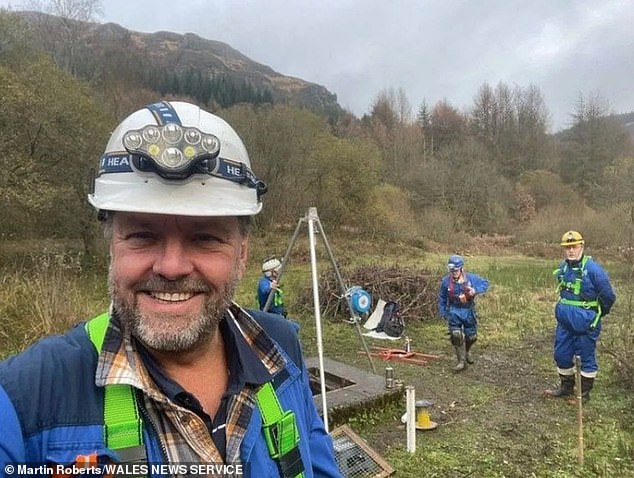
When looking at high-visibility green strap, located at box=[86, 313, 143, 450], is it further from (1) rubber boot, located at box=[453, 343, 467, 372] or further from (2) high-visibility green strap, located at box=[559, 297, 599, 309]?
(1) rubber boot, located at box=[453, 343, 467, 372]

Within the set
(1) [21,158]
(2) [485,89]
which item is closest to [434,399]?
(1) [21,158]

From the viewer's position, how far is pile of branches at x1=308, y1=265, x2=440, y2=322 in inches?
451

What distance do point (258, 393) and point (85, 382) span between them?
447 mm

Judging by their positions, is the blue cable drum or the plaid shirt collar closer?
the plaid shirt collar

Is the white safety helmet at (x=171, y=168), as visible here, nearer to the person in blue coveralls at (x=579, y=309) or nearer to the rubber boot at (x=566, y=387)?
the person in blue coveralls at (x=579, y=309)

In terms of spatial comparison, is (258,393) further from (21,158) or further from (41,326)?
(21,158)

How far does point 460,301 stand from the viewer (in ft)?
25.5

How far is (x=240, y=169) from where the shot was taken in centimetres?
151

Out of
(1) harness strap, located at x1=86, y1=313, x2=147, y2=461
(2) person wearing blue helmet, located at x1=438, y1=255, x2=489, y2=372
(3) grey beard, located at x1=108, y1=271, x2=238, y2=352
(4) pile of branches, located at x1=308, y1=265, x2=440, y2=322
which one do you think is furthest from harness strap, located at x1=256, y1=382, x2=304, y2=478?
(4) pile of branches, located at x1=308, y1=265, x2=440, y2=322

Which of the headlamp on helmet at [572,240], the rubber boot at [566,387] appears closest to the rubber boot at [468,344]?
the rubber boot at [566,387]

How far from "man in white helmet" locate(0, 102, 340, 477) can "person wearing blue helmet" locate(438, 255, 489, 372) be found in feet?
21.2

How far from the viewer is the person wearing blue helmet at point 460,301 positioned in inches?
304

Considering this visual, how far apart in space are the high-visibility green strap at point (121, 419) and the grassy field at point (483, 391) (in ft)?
13.9

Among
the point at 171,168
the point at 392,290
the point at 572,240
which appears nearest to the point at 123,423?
the point at 171,168
